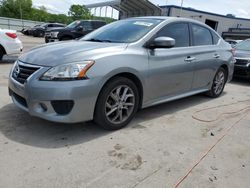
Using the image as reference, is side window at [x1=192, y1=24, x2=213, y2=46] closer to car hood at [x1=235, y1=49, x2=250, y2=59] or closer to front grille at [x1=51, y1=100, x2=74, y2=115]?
front grille at [x1=51, y1=100, x2=74, y2=115]

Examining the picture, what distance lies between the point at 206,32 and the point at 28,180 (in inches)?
171

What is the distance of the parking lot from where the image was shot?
7.89 feet

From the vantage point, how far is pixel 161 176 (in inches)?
98.3

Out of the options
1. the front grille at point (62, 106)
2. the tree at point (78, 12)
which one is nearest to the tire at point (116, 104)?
the front grille at point (62, 106)

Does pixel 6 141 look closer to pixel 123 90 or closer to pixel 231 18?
pixel 123 90

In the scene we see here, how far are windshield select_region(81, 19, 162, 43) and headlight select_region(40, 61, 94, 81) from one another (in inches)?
40.7

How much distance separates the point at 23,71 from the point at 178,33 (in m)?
2.64

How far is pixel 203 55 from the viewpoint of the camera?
4715 millimetres

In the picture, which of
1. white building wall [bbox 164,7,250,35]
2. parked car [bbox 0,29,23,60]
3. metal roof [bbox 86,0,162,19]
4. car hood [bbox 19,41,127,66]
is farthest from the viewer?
white building wall [bbox 164,7,250,35]

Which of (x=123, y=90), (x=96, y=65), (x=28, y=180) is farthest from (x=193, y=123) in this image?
(x=28, y=180)

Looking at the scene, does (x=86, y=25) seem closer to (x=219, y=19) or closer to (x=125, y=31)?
(x=125, y=31)

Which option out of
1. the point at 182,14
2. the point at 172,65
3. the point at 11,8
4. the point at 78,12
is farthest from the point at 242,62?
the point at 78,12

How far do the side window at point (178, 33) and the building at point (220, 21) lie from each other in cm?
2917

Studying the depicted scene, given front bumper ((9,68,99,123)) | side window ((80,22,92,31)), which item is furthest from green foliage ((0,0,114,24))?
front bumper ((9,68,99,123))
